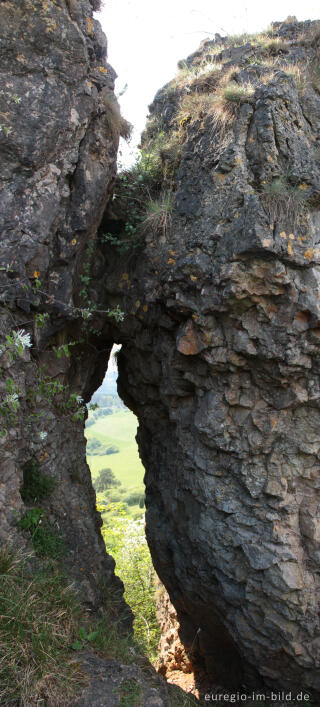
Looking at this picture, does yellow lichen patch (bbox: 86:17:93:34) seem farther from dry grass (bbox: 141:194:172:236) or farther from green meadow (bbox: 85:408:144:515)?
green meadow (bbox: 85:408:144:515)

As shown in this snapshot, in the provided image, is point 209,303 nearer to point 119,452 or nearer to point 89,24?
point 89,24

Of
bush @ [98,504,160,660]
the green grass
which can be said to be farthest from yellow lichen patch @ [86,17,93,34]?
the green grass

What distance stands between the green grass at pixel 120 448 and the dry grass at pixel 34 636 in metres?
31.5

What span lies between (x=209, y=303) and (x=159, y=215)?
4.66ft

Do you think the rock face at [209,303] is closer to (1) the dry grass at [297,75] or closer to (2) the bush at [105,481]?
(1) the dry grass at [297,75]

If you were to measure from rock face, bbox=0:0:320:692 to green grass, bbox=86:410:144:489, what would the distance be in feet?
99.7

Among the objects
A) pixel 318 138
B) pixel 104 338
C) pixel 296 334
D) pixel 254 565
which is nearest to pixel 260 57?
pixel 318 138

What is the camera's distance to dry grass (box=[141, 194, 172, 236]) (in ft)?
16.6

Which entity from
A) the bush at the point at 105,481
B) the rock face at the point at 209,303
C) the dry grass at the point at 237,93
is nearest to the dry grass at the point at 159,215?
the rock face at the point at 209,303

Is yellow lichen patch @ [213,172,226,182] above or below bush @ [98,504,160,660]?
above

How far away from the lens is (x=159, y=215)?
16.8ft

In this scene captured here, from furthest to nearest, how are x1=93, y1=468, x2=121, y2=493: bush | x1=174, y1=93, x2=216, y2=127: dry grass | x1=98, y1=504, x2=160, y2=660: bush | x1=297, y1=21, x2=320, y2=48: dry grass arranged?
1. x1=93, y1=468, x2=121, y2=493: bush
2. x1=98, y1=504, x2=160, y2=660: bush
3. x1=297, y1=21, x2=320, y2=48: dry grass
4. x1=174, y1=93, x2=216, y2=127: dry grass

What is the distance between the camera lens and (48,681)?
2.90 meters

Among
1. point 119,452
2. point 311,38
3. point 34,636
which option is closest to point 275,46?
point 311,38
